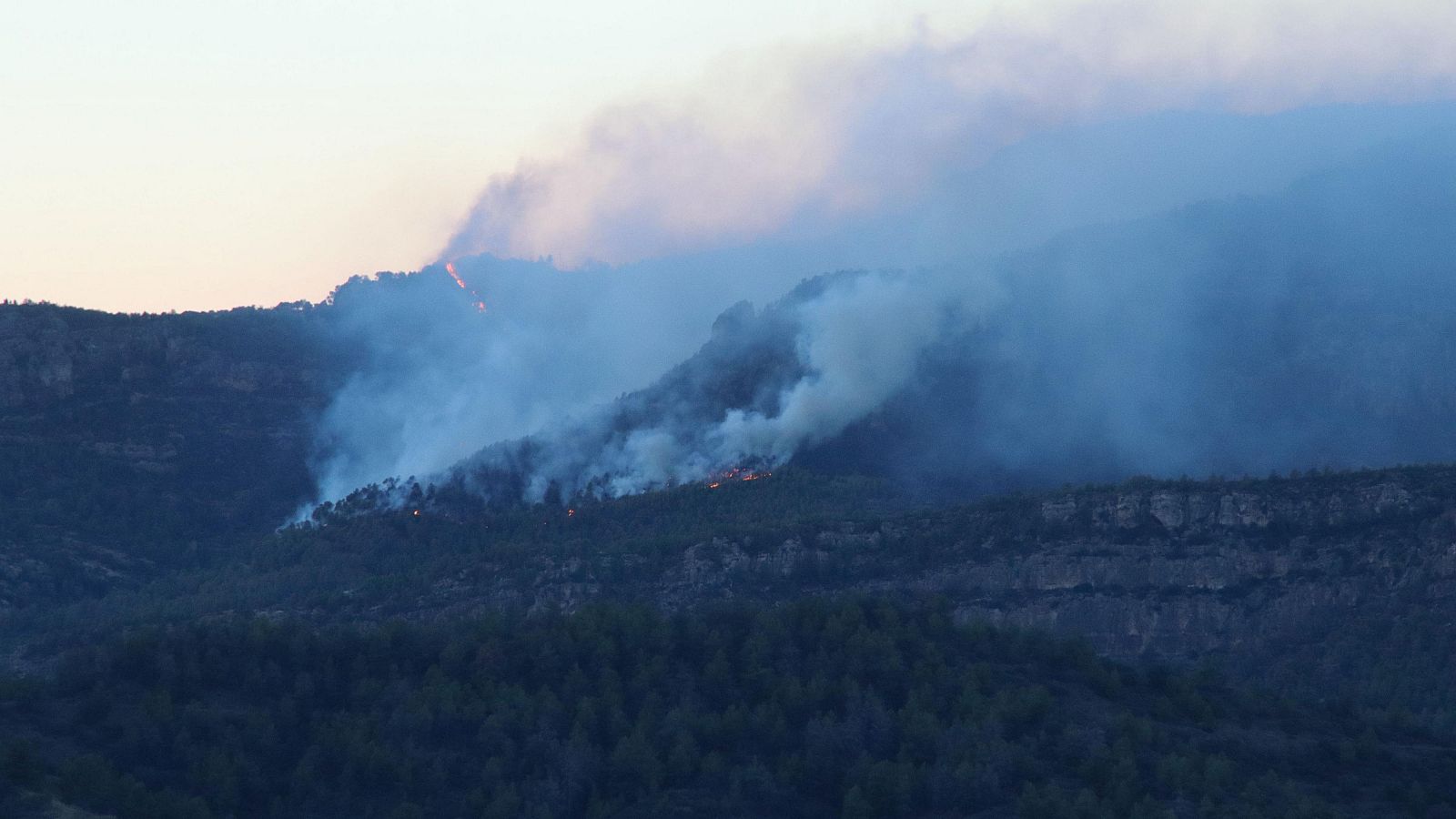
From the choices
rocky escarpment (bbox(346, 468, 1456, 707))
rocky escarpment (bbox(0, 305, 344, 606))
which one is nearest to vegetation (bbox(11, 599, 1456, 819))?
rocky escarpment (bbox(346, 468, 1456, 707))

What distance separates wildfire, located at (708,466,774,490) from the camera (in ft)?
540

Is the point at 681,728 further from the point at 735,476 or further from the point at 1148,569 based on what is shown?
the point at 735,476

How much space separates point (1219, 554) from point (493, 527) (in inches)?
1941

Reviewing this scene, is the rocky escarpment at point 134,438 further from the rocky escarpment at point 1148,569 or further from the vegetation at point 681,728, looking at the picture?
the vegetation at point 681,728

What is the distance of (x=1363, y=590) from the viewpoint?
122312 mm

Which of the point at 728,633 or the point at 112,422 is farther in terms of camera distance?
the point at 112,422

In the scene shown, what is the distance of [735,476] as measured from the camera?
553 ft

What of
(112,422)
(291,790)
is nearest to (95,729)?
(291,790)

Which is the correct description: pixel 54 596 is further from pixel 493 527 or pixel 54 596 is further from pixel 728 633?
pixel 728 633

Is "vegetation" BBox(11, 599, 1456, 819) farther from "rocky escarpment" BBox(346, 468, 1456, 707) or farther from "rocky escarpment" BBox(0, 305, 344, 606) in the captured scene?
"rocky escarpment" BBox(0, 305, 344, 606)

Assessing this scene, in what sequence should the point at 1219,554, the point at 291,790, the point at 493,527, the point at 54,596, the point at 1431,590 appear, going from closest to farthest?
the point at 291,790
the point at 1431,590
the point at 1219,554
the point at 54,596
the point at 493,527

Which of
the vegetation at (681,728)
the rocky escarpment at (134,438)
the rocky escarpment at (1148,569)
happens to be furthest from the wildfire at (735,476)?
the vegetation at (681,728)

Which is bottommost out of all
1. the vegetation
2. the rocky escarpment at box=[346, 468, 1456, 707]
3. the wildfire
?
the vegetation

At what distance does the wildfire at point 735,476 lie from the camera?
164500 mm
